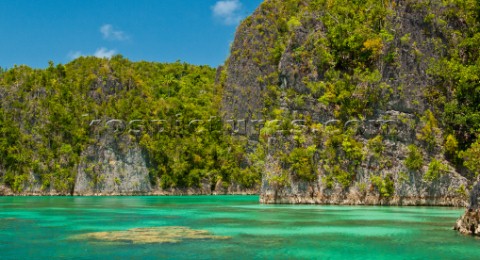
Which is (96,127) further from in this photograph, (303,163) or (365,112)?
(365,112)

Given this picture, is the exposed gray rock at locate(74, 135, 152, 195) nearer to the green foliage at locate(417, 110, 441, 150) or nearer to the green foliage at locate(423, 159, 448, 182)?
the green foliage at locate(417, 110, 441, 150)

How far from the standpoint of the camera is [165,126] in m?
67.7

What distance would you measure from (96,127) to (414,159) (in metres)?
42.6

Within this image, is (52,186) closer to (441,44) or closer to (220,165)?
(220,165)

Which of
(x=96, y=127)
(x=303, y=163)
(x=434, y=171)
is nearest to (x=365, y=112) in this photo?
(x=303, y=163)

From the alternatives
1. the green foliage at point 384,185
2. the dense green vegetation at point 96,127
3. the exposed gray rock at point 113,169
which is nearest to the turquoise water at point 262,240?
the green foliage at point 384,185

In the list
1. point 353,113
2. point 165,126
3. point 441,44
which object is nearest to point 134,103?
point 165,126

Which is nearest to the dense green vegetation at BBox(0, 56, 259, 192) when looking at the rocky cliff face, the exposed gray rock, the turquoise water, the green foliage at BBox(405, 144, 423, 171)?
the exposed gray rock

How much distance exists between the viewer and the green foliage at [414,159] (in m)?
35.6

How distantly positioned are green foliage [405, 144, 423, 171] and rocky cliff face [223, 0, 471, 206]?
0.07 meters

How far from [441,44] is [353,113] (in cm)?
831

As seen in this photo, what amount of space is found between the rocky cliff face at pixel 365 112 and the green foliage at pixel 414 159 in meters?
0.07

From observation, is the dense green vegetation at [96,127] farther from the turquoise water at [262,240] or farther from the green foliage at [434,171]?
the turquoise water at [262,240]

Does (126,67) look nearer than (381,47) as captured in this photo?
No
